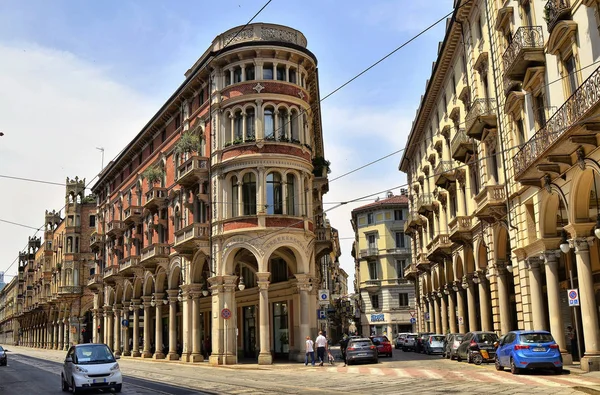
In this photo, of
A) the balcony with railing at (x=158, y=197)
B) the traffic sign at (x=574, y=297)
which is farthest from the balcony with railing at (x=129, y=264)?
the traffic sign at (x=574, y=297)

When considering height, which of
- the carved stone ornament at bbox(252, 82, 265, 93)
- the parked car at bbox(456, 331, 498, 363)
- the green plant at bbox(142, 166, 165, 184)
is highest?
the carved stone ornament at bbox(252, 82, 265, 93)

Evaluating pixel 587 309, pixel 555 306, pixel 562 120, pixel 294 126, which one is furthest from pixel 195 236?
pixel 562 120

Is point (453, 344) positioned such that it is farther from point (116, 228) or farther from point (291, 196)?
point (116, 228)

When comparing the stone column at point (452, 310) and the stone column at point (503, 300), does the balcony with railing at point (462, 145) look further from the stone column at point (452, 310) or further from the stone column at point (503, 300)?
the stone column at point (452, 310)

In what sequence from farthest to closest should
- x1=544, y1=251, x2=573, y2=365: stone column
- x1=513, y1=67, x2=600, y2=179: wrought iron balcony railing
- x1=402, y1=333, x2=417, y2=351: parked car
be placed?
x1=402, y1=333, x2=417, y2=351: parked car < x1=544, y1=251, x2=573, y2=365: stone column < x1=513, y1=67, x2=600, y2=179: wrought iron balcony railing

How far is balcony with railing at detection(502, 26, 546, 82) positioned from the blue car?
9.85 meters

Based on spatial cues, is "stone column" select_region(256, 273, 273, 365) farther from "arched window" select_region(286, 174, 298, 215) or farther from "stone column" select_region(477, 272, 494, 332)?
"stone column" select_region(477, 272, 494, 332)

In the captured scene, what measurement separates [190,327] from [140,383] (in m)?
16.2

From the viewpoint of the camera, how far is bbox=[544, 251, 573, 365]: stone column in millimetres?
24266

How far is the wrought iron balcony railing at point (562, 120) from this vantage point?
17.7m

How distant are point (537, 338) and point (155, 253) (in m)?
28.0

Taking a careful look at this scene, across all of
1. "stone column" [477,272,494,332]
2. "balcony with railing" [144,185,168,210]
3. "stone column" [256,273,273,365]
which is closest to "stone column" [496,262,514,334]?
"stone column" [477,272,494,332]

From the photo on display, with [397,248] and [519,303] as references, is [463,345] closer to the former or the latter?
[519,303]

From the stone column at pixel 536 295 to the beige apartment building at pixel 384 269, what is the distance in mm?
49666
